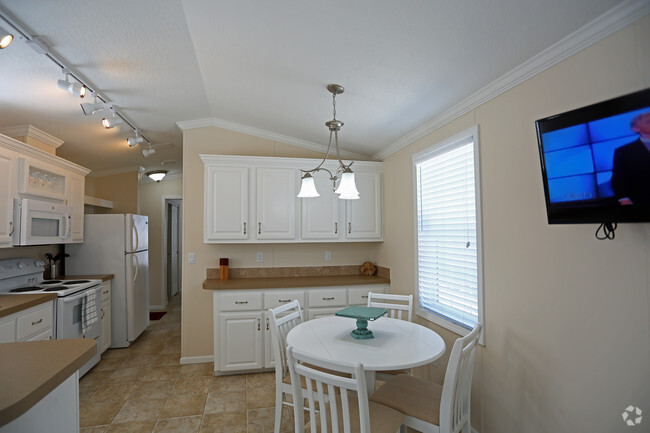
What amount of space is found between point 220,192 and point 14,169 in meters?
1.71

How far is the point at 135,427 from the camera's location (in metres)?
2.52

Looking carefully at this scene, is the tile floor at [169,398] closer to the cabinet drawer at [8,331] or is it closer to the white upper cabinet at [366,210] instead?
the cabinet drawer at [8,331]

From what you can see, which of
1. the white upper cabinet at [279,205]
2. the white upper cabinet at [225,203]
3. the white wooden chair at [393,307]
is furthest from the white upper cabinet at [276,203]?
the white wooden chair at [393,307]

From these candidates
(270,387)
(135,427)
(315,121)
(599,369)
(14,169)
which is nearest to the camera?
(599,369)

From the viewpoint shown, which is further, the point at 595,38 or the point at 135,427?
the point at 135,427

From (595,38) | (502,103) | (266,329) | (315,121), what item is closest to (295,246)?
(266,329)

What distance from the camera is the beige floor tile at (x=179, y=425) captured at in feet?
8.14

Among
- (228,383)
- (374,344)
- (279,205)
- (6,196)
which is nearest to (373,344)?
(374,344)

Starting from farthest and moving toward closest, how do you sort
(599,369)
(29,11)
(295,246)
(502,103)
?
(295,246), (502,103), (29,11), (599,369)

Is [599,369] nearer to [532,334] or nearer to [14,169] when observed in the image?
[532,334]

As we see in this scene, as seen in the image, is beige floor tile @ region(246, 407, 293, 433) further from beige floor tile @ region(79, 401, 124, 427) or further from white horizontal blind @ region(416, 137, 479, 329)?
white horizontal blind @ region(416, 137, 479, 329)

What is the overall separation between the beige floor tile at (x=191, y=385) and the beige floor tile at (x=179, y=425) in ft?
1.40

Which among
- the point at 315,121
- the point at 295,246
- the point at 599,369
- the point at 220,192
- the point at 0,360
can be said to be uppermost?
the point at 315,121

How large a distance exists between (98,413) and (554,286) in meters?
3.39
